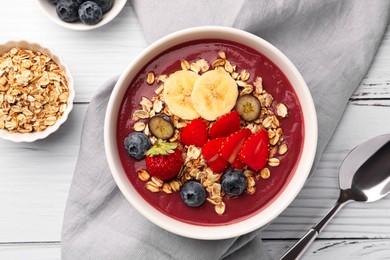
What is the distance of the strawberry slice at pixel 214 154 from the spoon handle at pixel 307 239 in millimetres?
408

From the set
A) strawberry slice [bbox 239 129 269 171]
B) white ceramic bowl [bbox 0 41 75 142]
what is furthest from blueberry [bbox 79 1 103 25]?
strawberry slice [bbox 239 129 269 171]

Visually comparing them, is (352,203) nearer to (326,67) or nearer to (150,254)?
(326,67)

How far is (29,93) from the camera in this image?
1.93 meters

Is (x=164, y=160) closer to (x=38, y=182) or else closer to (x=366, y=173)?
(x=38, y=182)

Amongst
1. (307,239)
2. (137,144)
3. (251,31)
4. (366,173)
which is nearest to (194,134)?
(137,144)

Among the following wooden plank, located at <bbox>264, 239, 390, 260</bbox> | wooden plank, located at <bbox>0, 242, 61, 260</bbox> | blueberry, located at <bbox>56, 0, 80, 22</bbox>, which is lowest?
wooden plank, located at <bbox>0, 242, 61, 260</bbox>

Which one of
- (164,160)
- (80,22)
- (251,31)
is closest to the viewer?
(164,160)

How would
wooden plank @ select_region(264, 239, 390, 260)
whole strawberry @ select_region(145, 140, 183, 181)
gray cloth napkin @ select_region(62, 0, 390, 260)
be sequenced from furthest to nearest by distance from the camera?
wooden plank @ select_region(264, 239, 390, 260) < gray cloth napkin @ select_region(62, 0, 390, 260) < whole strawberry @ select_region(145, 140, 183, 181)

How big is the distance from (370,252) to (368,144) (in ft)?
1.20

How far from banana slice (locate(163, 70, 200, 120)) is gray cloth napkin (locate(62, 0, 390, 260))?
0.77ft

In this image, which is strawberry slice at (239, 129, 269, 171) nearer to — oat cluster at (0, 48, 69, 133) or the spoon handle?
the spoon handle

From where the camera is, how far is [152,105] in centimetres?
178

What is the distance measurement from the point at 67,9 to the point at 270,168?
0.83 metres

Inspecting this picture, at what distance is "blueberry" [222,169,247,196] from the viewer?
5.63 ft
